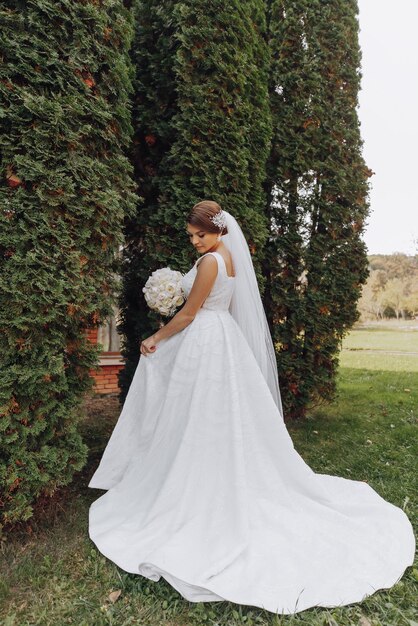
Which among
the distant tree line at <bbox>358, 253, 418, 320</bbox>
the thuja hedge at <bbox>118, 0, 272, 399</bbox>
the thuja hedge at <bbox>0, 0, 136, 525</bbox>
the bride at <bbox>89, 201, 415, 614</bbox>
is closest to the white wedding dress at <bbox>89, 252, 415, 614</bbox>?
the bride at <bbox>89, 201, 415, 614</bbox>

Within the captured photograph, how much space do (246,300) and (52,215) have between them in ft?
5.28

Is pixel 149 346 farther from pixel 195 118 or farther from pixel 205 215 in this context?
pixel 195 118

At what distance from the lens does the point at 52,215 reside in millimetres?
2844

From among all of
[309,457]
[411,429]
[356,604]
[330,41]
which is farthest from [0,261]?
[411,429]

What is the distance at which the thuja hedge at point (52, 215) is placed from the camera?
107 inches

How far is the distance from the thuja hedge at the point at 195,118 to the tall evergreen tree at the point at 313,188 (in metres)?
0.98

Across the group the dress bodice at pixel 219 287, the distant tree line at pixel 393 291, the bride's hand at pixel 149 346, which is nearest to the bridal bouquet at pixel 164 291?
the dress bodice at pixel 219 287

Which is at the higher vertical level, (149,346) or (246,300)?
(246,300)

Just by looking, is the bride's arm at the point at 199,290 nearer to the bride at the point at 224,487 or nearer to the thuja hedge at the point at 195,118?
the bride at the point at 224,487

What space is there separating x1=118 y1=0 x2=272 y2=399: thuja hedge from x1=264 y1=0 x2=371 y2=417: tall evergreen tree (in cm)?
98

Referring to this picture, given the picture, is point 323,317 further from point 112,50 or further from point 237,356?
point 112,50

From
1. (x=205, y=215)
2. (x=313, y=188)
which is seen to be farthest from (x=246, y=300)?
(x=313, y=188)

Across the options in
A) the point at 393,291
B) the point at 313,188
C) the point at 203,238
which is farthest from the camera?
the point at 393,291

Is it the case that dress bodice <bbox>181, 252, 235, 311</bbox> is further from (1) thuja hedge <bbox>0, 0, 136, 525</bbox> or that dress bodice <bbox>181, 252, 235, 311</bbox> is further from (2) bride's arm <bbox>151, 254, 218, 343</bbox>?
(1) thuja hedge <bbox>0, 0, 136, 525</bbox>
